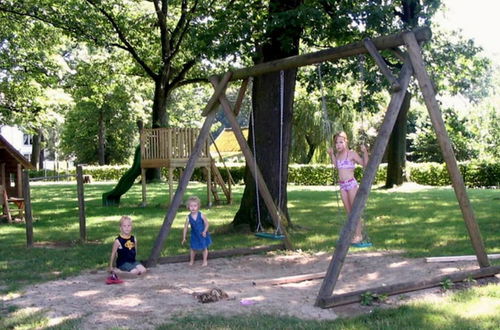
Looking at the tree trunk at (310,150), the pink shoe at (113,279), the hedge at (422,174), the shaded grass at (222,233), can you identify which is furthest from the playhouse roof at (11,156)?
the tree trunk at (310,150)

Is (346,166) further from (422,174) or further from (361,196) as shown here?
(422,174)

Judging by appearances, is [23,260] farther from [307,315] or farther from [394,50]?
[394,50]

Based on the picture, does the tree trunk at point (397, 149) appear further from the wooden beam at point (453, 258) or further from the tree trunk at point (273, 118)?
the wooden beam at point (453, 258)

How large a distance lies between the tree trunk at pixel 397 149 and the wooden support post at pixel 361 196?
58.2 feet

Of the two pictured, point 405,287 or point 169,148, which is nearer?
point 405,287

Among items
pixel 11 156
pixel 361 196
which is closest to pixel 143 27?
pixel 11 156

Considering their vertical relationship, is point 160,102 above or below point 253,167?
above

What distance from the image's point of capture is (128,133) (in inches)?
2164

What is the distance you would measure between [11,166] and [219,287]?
34.8ft

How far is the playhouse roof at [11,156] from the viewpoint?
14500 millimetres

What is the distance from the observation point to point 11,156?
48.7ft

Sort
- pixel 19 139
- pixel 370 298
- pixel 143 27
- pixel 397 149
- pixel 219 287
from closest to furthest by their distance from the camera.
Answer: pixel 370 298, pixel 219 287, pixel 397 149, pixel 143 27, pixel 19 139

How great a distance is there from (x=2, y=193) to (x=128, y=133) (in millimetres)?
41483

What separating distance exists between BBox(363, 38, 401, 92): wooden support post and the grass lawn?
89.2 inches
